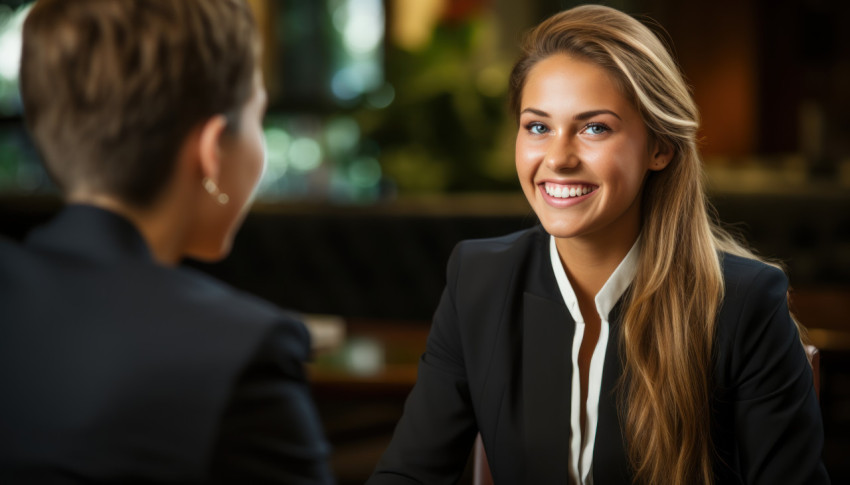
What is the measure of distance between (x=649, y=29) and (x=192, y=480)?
1.00m

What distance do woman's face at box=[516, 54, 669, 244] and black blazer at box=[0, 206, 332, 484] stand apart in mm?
637

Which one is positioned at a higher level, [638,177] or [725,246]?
[638,177]

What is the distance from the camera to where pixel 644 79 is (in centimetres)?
131

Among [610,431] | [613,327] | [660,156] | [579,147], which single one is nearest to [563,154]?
[579,147]

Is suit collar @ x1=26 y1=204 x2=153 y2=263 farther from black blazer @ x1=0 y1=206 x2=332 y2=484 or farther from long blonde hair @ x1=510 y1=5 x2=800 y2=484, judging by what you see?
long blonde hair @ x1=510 y1=5 x2=800 y2=484

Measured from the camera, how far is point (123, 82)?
804mm

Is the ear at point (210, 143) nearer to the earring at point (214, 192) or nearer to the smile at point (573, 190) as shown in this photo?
the earring at point (214, 192)

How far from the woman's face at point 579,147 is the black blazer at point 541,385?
0.15 metres

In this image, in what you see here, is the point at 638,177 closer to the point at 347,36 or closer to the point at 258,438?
the point at 258,438

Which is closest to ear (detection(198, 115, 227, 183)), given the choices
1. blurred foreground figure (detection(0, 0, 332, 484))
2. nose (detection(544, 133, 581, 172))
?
blurred foreground figure (detection(0, 0, 332, 484))

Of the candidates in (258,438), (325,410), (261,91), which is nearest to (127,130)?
(261,91)

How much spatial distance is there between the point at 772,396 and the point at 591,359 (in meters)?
0.27

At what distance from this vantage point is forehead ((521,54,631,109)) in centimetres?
131

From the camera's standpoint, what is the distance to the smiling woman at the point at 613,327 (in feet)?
4.26
